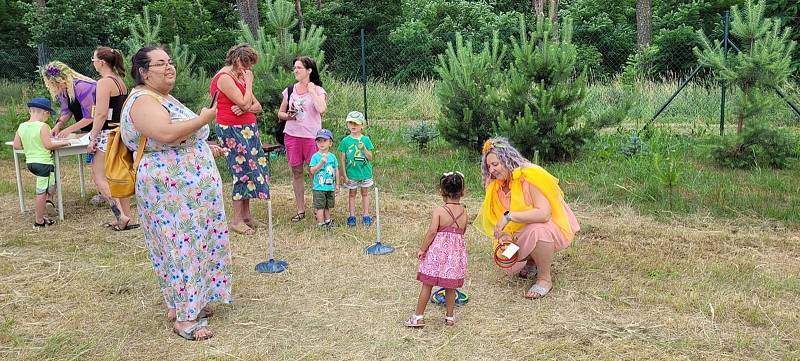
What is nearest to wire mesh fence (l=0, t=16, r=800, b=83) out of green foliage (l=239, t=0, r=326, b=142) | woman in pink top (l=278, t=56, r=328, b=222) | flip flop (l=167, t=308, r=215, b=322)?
green foliage (l=239, t=0, r=326, b=142)

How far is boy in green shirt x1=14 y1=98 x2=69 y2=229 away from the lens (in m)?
7.08

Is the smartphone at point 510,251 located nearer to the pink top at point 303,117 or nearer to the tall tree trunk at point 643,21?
the pink top at point 303,117

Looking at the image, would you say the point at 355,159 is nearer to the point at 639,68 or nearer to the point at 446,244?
the point at 446,244

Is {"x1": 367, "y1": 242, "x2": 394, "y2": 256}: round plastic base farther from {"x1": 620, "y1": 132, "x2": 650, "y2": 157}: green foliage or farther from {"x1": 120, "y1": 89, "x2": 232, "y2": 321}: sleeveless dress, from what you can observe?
{"x1": 620, "y1": 132, "x2": 650, "y2": 157}: green foliage

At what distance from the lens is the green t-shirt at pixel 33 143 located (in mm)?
7109

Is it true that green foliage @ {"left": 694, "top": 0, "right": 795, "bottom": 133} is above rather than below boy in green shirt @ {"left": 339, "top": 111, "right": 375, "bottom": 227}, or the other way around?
above

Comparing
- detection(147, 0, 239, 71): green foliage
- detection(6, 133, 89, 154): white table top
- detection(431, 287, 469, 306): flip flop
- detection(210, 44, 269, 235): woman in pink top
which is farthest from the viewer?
detection(147, 0, 239, 71): green foliage

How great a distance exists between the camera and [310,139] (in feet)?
22.6

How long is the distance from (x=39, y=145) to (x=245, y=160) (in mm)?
2405

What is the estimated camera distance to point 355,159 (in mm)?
6617

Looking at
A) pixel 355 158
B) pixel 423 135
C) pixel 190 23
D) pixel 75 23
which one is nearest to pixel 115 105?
pixel 355 158

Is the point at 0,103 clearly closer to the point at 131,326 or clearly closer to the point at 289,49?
the point at 289,49

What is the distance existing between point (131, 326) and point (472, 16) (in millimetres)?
20659

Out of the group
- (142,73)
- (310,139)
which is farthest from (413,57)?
(142,73)
